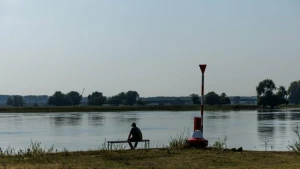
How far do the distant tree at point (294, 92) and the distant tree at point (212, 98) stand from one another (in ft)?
90.1

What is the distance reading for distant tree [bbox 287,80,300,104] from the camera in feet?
551

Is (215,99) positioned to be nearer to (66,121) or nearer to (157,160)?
(66,121)

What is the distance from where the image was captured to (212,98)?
512ft

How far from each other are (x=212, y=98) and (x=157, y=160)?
14493cm

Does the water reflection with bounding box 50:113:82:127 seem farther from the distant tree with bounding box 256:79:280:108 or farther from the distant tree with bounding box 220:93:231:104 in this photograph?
the distant tree with bounding box 220:93:231:104

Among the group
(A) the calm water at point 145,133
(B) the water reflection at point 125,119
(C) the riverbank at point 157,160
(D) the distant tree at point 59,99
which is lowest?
(A) the calm water at point 145,133

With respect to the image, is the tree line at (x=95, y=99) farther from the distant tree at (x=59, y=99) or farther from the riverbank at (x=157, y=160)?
the riverbank at (x=157, y=160)

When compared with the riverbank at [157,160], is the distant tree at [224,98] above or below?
above

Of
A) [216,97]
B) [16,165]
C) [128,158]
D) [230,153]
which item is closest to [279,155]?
[230,153]

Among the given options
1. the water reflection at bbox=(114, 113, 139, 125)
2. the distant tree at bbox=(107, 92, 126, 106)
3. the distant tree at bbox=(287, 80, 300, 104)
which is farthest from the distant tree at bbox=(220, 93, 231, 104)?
the water reflection at bbox=(114, 113, 139, 125)

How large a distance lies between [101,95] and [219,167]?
159 m

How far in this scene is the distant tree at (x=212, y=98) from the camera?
15600cm

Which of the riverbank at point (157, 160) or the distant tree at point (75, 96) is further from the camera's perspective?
the distant tree at point (75, 96)

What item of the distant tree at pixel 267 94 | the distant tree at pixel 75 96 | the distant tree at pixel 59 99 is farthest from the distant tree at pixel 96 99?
the distant tree at pixel 267 94
